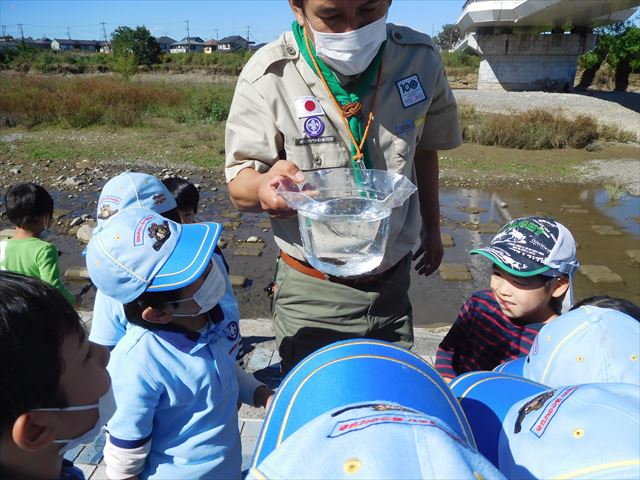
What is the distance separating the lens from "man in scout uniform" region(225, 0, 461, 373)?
169 cm

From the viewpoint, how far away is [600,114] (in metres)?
16.7

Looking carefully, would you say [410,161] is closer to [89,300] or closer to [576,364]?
[576,364]

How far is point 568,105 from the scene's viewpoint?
17.8 m

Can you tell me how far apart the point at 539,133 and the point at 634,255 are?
299 inches

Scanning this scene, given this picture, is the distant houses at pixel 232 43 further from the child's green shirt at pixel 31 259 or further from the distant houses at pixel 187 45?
the child's green shirt at pixel 31 259

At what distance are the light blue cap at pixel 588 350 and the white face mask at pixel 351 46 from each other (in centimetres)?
109

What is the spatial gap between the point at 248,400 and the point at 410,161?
1.13m

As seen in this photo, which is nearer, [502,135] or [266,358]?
[266,358]

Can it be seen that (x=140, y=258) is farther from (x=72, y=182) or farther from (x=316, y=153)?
(x=72, y=182)

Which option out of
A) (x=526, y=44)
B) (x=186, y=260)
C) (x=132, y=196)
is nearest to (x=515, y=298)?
(x=186, y=260)

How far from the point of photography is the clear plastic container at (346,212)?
4.78 ft

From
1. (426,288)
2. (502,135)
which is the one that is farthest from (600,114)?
(426,288)

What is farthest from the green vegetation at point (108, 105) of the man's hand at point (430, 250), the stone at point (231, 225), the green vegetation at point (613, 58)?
the green vegetation at point (613, 58)

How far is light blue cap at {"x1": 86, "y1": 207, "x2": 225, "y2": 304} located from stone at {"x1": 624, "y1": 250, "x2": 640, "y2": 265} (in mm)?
6176
